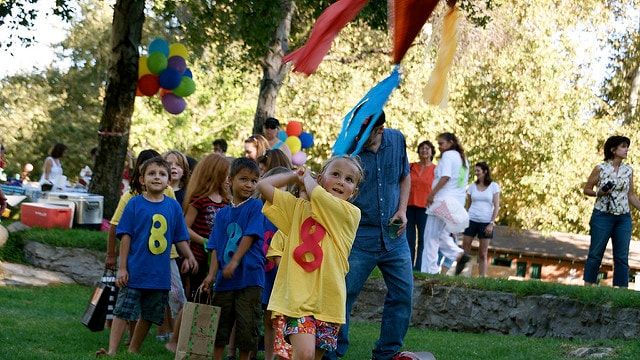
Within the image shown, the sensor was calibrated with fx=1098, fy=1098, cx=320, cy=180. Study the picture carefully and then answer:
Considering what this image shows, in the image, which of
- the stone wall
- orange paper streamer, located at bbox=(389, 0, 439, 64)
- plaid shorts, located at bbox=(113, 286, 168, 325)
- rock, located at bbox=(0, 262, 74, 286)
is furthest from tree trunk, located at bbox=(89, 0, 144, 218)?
orange paper streamer, located at bbox=(389, 0, 439, 64)

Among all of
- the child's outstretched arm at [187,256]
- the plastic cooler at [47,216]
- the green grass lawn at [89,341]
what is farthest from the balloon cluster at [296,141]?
the child's outstretched arm at [187,256]

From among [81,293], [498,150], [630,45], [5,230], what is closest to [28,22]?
[5,230]

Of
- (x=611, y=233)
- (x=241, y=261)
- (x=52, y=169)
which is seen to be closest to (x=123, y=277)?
(x=241, y=261)

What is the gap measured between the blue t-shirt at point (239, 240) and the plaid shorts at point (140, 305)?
16.0 inches

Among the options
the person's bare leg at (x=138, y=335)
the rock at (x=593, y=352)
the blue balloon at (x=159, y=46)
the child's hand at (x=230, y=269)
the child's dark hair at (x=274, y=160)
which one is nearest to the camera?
the child's hand at (x=230, y=269)

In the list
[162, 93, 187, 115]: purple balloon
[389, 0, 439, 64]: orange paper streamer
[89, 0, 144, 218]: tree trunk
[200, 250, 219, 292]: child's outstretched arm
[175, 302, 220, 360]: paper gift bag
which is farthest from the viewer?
[162, 93, 187, 115]: purple balloon

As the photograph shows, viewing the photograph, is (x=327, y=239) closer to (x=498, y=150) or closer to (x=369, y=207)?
(x=369, y=207)

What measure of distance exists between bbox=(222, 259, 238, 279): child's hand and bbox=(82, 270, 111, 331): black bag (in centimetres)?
125

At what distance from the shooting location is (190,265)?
712 cm

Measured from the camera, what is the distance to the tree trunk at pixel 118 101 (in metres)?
13.7

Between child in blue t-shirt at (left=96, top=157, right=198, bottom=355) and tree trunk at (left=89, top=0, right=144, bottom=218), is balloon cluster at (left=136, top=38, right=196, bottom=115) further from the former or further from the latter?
child in blue t-shirt at (left=96, top=157, right=198, bottom=355)

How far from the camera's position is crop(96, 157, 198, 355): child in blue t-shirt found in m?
6.67

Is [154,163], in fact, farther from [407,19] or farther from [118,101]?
[118,101]

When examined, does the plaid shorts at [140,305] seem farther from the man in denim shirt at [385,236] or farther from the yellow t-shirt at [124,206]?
the man in denim shirt at [385,236]
